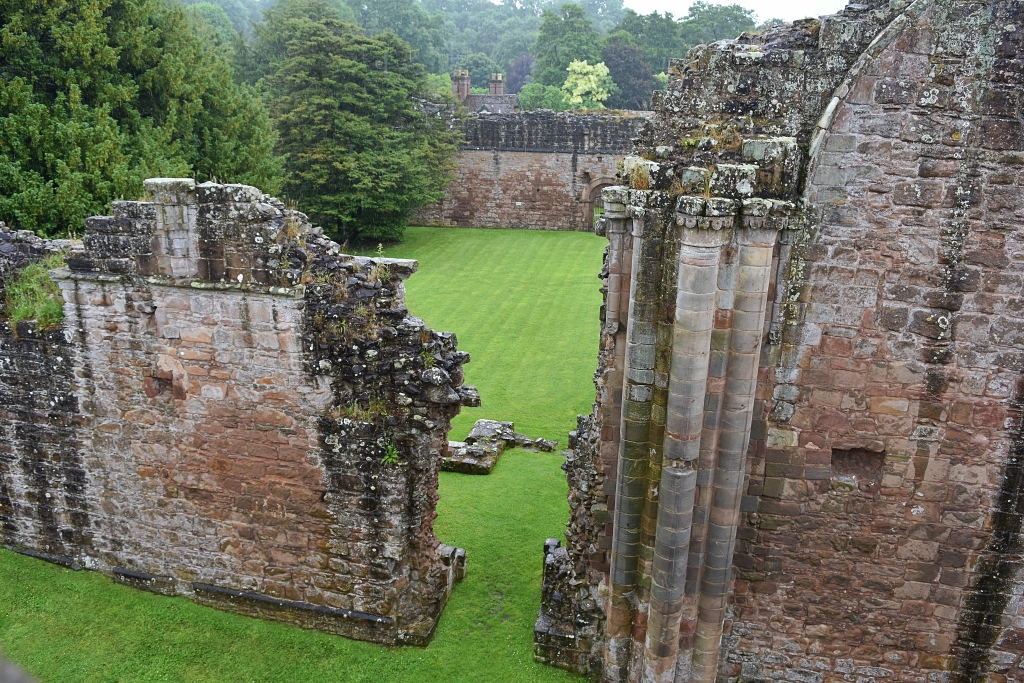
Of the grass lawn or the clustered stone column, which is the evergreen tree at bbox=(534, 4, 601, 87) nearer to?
the grass lawn

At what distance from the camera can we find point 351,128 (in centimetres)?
2394

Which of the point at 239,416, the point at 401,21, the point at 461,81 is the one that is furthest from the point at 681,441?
the point at 401,21

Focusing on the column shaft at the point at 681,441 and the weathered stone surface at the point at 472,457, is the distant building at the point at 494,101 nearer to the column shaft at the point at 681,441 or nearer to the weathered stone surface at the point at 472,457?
the weathered stone surface at the point at 472,457

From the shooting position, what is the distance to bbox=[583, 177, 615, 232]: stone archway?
28.5 meters

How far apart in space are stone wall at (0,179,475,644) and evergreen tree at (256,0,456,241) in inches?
657

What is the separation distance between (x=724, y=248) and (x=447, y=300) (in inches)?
573

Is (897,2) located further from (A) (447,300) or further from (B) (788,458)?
(A) (447,300)

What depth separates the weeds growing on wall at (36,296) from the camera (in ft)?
23.4

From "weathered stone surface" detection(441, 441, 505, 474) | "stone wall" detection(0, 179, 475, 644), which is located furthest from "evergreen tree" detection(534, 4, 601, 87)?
"stone wall" detection(0, 179, 475, 644)

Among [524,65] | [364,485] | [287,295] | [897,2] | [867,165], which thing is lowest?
[364,485]

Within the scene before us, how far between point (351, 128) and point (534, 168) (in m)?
7.87

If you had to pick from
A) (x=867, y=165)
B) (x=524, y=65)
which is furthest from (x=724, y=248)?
(x=524, y=65)

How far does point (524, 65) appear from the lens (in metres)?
68.1

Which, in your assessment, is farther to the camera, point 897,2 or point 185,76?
point 185,76
